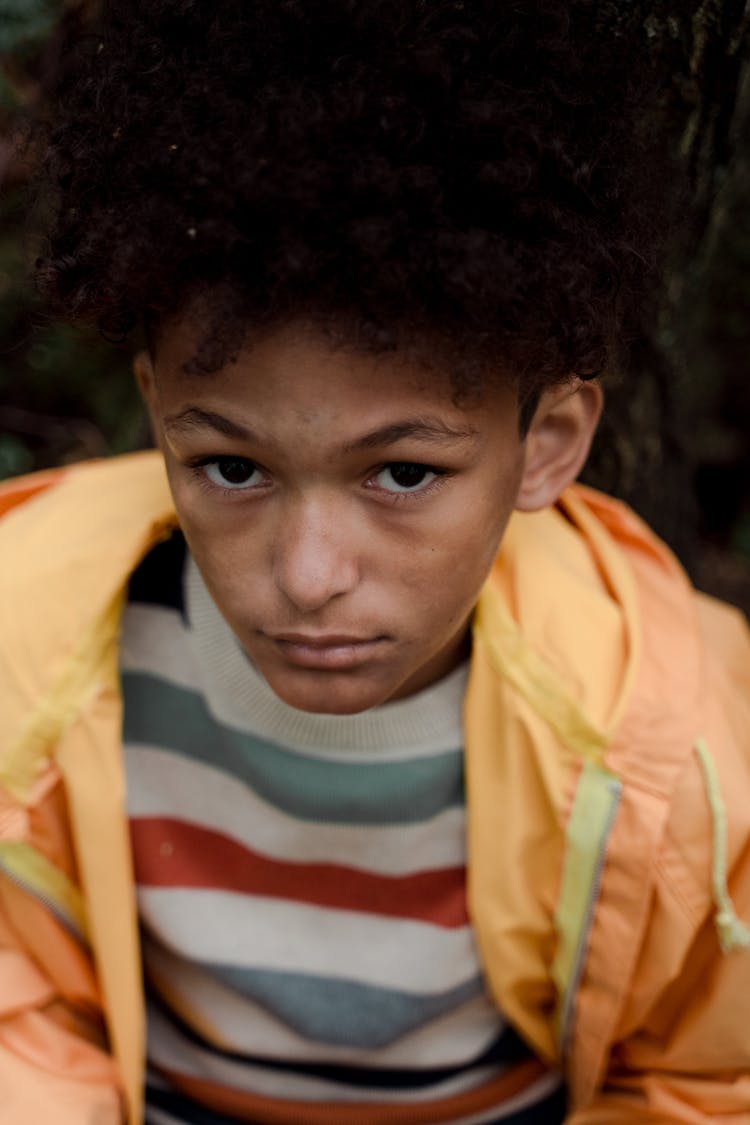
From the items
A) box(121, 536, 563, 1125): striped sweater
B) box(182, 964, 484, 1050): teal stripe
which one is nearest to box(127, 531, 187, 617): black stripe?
box(121, 536, 563, 1125): striped sweater

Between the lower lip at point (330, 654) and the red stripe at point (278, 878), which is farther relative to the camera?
the red stripe at point (278, 878)

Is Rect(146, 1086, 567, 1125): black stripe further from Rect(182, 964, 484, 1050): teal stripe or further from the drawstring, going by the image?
the drawstring

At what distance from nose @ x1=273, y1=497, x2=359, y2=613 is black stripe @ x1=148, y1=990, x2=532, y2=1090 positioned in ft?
2.71

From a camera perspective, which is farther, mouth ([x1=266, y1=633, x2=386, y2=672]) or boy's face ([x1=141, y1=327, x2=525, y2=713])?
mouth ([x1=266, y1=633, x2=386, y2=672])

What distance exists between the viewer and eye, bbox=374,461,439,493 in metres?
1.22

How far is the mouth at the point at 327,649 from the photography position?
4.19 ft

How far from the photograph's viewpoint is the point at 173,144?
1.10 meters

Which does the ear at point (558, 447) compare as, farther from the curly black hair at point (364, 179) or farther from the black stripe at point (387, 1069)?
the black stripe at point (387, 1069)

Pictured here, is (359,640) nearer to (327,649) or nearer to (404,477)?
(327,649)

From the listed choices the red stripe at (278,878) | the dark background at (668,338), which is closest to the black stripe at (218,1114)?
the red stripe at (278,878)

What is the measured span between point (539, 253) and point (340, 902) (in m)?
0.95

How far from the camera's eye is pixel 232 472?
4.14ft

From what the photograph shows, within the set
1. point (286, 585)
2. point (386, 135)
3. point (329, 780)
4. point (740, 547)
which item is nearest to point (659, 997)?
point (329, 780)

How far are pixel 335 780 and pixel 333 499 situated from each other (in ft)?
1.72
